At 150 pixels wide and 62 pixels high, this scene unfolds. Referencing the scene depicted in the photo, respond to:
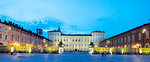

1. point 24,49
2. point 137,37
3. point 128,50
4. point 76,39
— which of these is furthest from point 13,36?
point 76,39

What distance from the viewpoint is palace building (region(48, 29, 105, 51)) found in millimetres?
122938

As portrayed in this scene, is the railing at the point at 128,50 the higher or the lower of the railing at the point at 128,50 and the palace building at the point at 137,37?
the lower

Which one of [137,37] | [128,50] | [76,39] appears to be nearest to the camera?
[128,50]

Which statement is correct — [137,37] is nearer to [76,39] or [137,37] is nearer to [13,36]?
[13,36]

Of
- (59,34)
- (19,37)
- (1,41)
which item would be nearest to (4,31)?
(1,41)

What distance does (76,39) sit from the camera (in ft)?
414

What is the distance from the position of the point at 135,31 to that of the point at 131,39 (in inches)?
146

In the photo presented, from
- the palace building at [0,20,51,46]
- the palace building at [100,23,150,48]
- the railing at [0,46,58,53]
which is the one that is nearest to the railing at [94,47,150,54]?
the palace building at [100,23,150,48]

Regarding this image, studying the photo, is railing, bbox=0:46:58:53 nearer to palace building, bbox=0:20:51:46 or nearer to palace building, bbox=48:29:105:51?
palace building, bbox=0:20:51:46

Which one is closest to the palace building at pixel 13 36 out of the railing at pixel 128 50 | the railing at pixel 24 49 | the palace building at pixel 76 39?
the railing at pixel 24 49

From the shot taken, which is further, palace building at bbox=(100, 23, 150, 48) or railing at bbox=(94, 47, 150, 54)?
palace building at bbox=(100, 23, 150, 48)

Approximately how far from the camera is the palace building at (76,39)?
12294 centimetres

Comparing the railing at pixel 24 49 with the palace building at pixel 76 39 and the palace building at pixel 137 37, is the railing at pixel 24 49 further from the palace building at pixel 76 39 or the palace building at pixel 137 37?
the palace building at pixel 76 39

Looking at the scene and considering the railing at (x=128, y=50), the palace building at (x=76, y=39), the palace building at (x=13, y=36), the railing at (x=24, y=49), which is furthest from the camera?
the palace building at (x=76, y=39)
